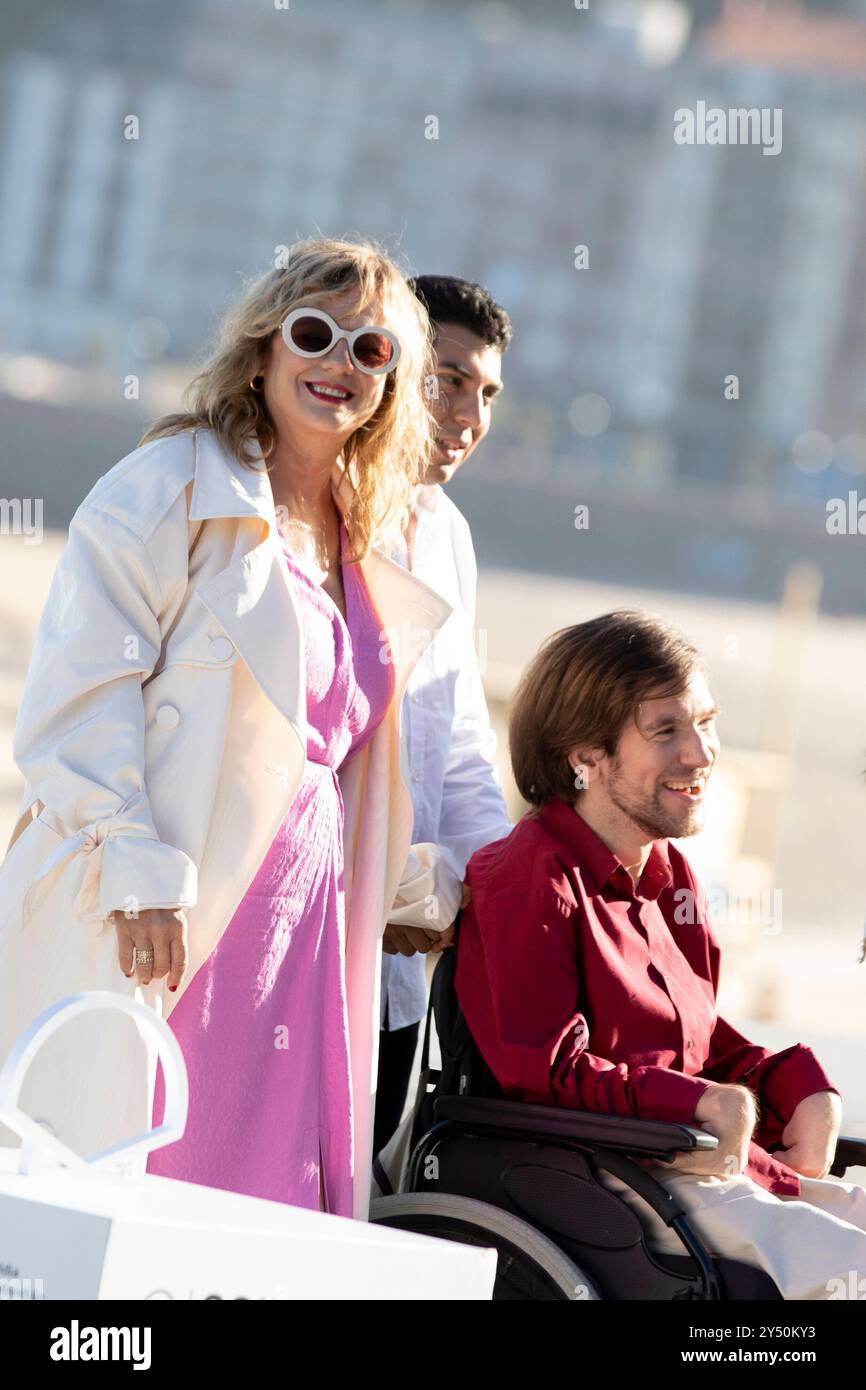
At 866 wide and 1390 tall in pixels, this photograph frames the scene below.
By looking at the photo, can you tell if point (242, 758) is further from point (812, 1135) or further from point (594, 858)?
point (812, 1135)

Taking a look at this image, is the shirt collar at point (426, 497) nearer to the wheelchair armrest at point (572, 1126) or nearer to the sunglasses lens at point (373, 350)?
the sunglasses lens at point (373, 350)

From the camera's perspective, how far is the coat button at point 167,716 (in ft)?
6.31

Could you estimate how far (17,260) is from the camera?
6112 cm

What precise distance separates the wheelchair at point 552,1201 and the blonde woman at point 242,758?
95 mm

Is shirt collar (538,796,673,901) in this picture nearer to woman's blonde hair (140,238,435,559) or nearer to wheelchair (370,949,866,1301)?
wheelchair (370,949,866,1301)

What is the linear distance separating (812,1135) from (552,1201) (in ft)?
1.28

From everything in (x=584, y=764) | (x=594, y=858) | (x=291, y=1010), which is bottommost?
(x=291, y=1010)

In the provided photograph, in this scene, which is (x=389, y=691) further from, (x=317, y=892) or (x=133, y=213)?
(x=133, y=213)

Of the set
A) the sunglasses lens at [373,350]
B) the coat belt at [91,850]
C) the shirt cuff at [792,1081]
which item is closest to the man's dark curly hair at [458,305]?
the sunglasses lens at [373,350]

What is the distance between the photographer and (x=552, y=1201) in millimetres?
1998

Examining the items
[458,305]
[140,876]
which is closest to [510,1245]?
[140,876]

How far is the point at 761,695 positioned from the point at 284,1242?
1961 cm

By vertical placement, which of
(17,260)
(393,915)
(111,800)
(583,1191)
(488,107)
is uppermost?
(488,107)

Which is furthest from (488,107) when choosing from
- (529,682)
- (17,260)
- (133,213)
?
(529,682)
